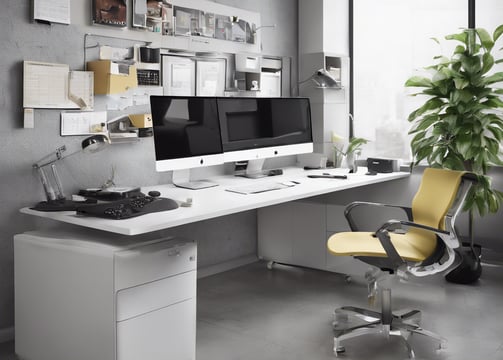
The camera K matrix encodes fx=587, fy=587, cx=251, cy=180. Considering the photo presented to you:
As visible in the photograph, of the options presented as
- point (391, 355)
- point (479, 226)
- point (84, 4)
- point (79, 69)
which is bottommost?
point (391, 355)

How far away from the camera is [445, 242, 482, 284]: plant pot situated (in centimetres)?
427

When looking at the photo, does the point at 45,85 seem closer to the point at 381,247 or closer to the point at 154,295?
the point at 154,295

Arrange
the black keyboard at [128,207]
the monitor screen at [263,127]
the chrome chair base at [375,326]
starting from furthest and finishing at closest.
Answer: the monitor screen at [263,127] → the chrome chair base at [375,326] → the black keyboard at [128,207]

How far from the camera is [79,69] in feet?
11.3

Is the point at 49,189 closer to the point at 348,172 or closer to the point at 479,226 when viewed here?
the point at 348,172

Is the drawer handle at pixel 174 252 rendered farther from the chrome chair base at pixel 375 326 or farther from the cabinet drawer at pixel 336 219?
the cabinet drawer at pixel 336 219

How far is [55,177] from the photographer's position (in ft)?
10.5

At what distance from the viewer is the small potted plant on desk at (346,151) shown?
15.4 ft

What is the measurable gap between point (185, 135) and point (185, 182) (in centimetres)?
42

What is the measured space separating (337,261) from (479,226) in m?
1.21

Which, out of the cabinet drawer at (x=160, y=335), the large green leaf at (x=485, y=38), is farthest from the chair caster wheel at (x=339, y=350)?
the large green leaf at (x=485, y=38)

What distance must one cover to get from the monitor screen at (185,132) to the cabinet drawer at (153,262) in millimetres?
757

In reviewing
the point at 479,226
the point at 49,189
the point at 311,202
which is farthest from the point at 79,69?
the point at 479,226

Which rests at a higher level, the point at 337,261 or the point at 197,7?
the point at 197,7
